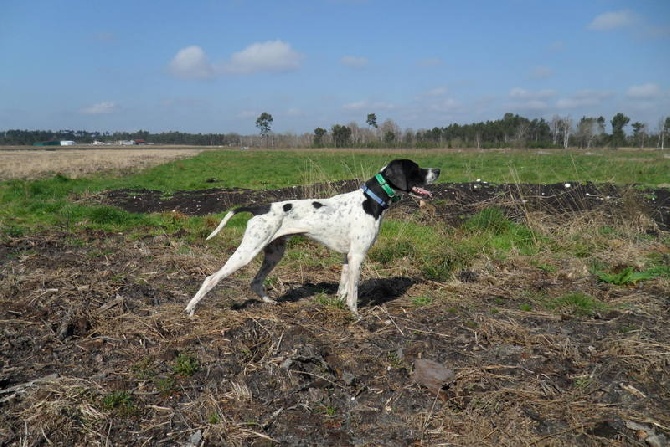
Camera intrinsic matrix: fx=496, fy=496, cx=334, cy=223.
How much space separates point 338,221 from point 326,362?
165 centimetres

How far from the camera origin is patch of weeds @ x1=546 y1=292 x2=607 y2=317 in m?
5.08

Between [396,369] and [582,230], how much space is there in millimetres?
5668

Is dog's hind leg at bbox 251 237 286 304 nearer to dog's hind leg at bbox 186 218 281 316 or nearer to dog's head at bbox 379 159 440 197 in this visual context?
dog's hind leg at bbox 186 218 281 316

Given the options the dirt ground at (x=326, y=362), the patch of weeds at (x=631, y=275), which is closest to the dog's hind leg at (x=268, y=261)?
the dirt ground at (x=326, y=362)

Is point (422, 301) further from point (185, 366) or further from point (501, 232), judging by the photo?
point (501, 232)

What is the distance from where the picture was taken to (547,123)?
82.0 metres

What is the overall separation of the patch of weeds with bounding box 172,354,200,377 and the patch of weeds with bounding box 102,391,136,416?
407mm

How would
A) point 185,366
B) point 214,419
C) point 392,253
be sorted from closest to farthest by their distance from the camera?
point 214,419, point 185,366, point 392,253

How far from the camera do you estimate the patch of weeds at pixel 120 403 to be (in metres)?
3.28

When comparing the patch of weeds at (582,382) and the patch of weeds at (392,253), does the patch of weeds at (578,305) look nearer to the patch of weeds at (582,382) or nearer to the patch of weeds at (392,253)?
the patch of weeds at (582,382)

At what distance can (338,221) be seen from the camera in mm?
5160

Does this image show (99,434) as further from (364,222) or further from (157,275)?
(157,275)

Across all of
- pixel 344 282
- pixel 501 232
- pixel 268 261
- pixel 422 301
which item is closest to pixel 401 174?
pixel 344 282

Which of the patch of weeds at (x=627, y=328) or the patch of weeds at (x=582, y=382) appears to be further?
the patch of weeds at (x=627, y=328)
